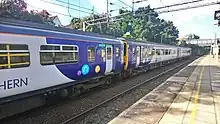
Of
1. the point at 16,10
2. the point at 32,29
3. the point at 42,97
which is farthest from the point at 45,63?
the point at 16,10

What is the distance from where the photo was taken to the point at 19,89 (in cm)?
624

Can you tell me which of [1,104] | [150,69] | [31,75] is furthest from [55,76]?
[150,69]

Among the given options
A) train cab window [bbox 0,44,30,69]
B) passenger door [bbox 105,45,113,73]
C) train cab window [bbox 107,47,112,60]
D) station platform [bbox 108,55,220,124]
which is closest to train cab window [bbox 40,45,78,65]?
train cab window [bbox 0,44,30,69]

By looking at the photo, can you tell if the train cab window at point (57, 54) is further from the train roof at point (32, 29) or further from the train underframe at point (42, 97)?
the train underframe at point (42, 97)

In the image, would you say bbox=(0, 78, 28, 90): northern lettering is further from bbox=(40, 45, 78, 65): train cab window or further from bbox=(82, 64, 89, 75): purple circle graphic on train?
bbox=(82, 64, 89, 75): purple circle graphic on train

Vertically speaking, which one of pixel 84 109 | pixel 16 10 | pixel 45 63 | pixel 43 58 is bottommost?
pixel 84 109

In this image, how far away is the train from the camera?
234 inches

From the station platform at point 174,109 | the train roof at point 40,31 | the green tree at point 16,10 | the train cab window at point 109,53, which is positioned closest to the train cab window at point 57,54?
the train roof at point 40,31

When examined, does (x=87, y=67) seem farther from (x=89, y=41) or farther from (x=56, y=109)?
(x=56, y=109)

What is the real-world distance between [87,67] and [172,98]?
436 centimetres

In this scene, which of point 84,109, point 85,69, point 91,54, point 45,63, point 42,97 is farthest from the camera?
point 91,54

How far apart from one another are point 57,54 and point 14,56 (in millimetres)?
1947

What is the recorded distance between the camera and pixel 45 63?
725cm

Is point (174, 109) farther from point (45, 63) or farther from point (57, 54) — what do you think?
point (45, 63)
